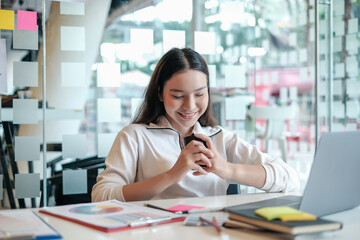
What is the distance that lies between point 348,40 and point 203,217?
9.51ft

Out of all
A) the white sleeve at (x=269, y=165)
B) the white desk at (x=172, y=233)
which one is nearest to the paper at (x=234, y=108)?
the white sleeve at (x=269, y=165)

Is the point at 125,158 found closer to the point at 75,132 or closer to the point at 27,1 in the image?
the point at 75,132

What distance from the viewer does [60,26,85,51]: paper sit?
2.73 metres

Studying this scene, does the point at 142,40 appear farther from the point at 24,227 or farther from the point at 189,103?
the point at 24,227

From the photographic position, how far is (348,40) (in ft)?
11.4

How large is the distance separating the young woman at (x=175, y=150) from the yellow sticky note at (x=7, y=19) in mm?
1252

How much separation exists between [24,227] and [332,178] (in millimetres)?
682

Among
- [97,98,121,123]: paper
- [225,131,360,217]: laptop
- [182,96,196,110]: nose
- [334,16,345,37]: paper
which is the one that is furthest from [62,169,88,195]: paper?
[334,16,345,37]: paper

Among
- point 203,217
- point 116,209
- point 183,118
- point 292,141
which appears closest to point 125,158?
point 183,118

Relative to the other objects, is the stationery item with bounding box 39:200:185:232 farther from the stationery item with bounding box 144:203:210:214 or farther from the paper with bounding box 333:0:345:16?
the paper with bounding box 333:0:345:16

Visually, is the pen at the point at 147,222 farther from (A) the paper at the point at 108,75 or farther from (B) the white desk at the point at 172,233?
(A) the paper at the point at 108,75

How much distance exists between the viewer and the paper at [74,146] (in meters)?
2.76

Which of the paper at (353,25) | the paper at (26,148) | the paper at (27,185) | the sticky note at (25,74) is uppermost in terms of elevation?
the paper at (353,25)

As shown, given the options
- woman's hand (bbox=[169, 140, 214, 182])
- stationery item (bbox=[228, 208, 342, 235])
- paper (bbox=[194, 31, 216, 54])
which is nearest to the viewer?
stationery item (bbox=[228, 208, 342, 235])
